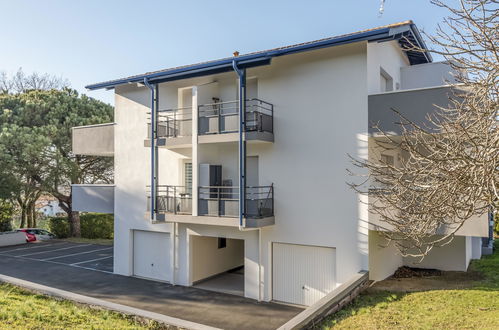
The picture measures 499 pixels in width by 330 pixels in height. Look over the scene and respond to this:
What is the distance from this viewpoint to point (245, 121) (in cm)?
1260

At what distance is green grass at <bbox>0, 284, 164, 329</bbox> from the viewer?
8492 millimetres

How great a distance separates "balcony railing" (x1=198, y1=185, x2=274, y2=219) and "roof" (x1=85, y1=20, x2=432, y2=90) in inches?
163

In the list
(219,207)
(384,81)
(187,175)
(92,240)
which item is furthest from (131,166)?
(92,240)

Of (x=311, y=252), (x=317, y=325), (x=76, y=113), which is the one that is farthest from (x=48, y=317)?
(x=76, y=113)

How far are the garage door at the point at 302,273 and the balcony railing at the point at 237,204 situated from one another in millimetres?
1421

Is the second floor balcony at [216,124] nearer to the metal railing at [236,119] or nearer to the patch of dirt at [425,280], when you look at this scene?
the metal railing at [236,119]

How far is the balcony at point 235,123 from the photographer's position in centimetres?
1265

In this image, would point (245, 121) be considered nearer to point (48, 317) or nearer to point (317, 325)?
point (317, 325)

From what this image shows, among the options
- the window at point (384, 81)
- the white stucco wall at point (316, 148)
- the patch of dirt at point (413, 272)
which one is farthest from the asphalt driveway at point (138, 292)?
the window at point (384, 81)

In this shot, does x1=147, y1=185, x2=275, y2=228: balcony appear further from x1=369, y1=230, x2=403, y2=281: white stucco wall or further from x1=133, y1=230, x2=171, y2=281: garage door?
x1=369, y1=230, x2=403, y2=281: white stucco wall

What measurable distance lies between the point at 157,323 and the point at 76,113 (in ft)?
71.0

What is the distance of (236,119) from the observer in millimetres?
13180

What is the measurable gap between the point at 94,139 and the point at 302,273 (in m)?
11.9

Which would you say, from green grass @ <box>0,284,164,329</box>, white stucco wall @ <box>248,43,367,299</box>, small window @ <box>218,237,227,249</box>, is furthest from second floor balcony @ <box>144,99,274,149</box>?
green grass @ <box>0,284,164,329</box>
